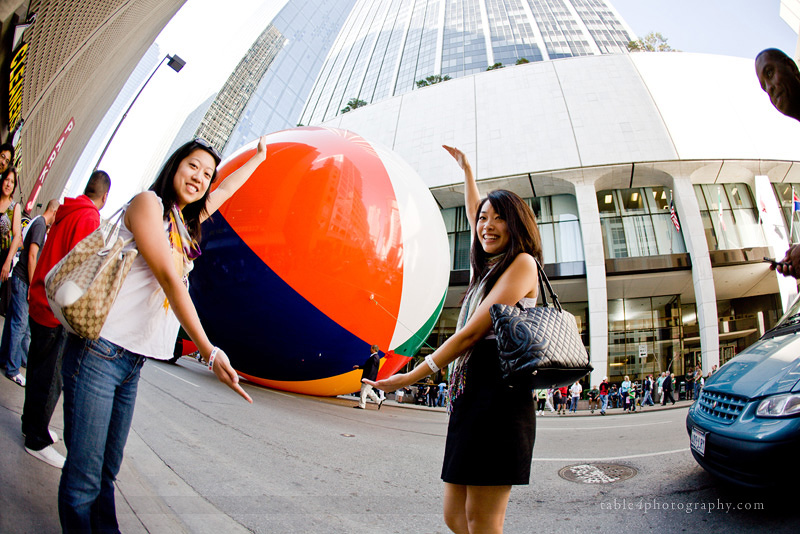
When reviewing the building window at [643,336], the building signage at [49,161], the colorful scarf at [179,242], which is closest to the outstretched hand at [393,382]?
the colorful scarf at [179,242]

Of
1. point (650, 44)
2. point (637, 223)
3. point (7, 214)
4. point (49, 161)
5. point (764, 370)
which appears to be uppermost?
point (650, 44)

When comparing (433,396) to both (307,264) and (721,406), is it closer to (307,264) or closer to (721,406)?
(307,264)

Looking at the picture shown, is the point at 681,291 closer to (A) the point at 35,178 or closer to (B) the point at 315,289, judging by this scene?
(B) the point at 315,289

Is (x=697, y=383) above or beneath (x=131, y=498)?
beneath

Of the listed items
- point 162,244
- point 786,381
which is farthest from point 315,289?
point 786,381

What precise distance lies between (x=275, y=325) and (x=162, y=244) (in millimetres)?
2170

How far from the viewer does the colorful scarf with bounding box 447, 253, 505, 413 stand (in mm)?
1338

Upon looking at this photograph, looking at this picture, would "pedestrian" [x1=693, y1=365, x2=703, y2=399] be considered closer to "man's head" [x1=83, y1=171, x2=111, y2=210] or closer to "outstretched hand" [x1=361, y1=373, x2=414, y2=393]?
"outstretched hand" [x1=361, y1=373, x2=414, y2=393]

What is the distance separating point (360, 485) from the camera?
1.98 m

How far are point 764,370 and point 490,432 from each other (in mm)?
2038

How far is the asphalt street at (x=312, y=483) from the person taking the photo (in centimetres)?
151

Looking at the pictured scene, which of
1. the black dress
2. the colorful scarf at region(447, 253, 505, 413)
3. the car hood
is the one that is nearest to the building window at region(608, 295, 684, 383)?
the car hood

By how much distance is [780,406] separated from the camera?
1.83m

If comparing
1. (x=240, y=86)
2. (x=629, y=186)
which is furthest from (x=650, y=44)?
(x=240, y=86)
